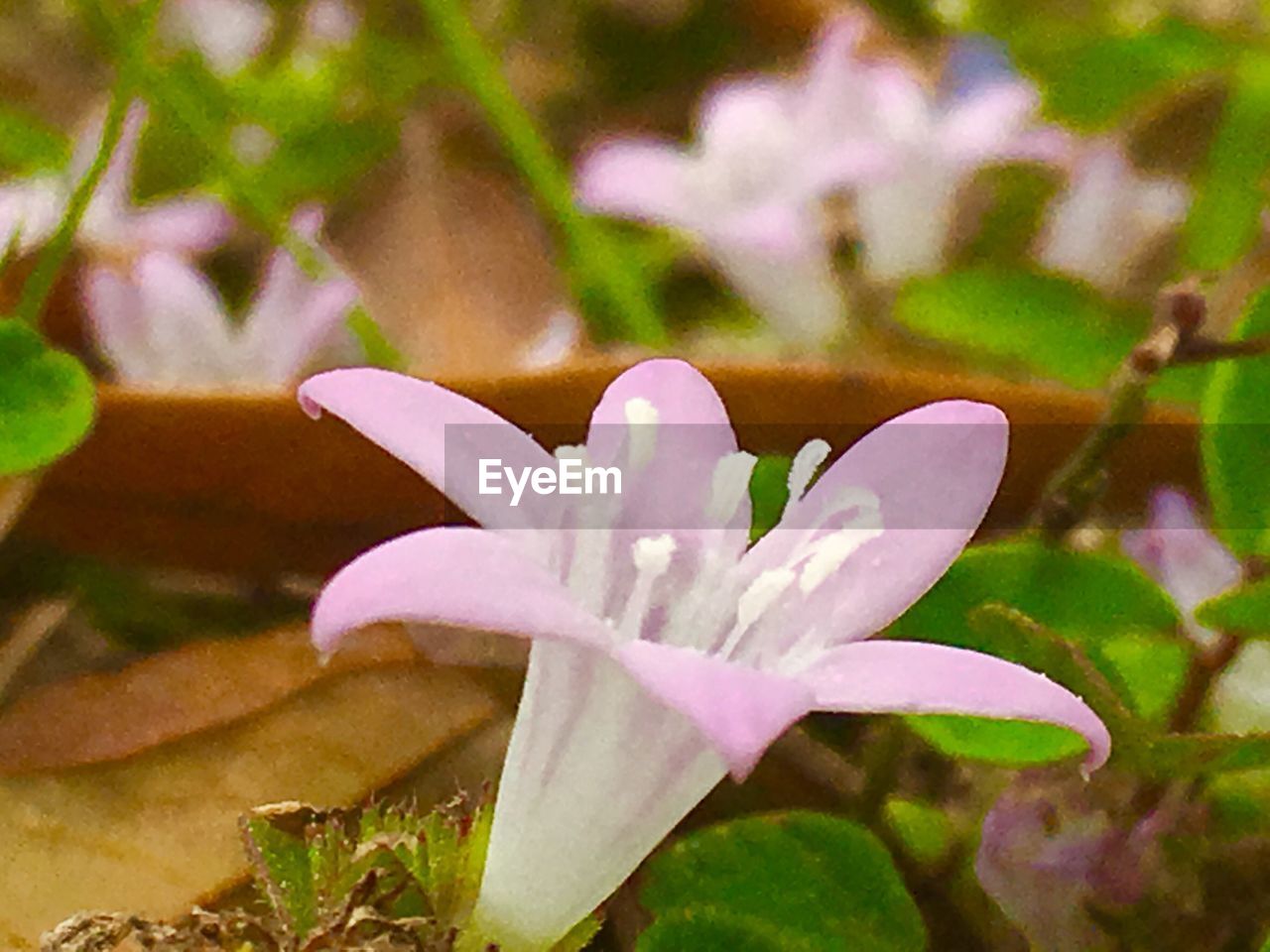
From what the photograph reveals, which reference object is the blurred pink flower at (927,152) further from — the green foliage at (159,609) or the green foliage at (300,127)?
the green foliage at (159,609)

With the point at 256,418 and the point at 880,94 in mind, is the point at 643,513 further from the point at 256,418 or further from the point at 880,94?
the point at 880,94

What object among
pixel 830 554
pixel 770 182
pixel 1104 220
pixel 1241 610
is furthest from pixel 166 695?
pixel 1104 220

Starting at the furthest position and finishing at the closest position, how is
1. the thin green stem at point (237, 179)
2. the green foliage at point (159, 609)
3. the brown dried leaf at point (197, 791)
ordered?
the thin green stem at point (237, 179) < the green foliage at point (159, 609) < the brown dried leaf at point (197, 791)

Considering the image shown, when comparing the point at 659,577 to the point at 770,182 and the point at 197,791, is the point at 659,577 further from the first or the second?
the point at 770,182

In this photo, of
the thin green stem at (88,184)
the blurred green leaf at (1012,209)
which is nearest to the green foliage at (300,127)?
the thin green stem at (88,184)

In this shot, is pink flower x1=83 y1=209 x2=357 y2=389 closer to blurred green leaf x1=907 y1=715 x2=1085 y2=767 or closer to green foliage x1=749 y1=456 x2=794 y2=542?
green foliage x1=749 y1=456 x2=794 y2=542

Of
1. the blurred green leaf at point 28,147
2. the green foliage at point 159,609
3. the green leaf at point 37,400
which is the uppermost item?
the green leaf at point 37,400
